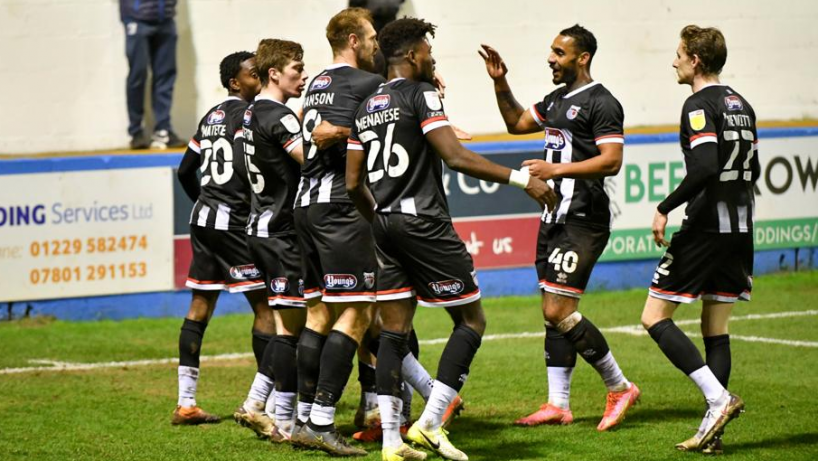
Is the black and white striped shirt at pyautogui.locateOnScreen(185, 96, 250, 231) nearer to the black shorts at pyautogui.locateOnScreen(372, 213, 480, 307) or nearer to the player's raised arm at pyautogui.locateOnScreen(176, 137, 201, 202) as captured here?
the player's raised arm at pyautogui.locateOnScreen(176, 137, 201, 202)

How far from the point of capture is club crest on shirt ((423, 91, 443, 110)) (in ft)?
21.4

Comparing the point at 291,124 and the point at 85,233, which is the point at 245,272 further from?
the point at 85,233

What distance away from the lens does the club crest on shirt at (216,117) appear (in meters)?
7.99

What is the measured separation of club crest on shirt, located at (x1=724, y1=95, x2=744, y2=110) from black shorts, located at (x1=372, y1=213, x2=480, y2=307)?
167 centimetres

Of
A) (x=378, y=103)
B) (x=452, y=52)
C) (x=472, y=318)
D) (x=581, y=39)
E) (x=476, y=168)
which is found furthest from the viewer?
(x=452, y=52)

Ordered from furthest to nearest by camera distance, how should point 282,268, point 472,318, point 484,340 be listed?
1. point 484,340
2. point 282,268
3. point 472,318

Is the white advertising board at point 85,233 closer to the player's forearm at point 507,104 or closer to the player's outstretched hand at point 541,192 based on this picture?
the player's forearm at point 507,104

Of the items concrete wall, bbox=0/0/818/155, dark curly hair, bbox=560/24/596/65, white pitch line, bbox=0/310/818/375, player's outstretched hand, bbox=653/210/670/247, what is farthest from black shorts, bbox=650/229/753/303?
concrete wall, bbox=0/0/818/155

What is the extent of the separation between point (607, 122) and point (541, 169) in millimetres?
715

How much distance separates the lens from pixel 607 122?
734 centimetres

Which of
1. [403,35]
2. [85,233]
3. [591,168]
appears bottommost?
[85,233]

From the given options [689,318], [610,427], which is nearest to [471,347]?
[610,427]

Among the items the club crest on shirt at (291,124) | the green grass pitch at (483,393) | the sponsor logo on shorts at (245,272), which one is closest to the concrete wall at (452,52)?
the green grass pitch at (483,393)

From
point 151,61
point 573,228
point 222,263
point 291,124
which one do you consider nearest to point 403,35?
point 291,124
